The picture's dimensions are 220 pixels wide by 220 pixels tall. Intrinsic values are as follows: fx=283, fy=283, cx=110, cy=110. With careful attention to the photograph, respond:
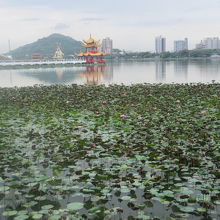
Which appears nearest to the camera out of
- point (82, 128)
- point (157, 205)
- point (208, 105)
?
point (157, 205)

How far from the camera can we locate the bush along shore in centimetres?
238

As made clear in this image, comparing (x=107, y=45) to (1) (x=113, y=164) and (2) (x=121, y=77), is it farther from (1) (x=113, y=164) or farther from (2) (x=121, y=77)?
(1) (x=113, y=164)

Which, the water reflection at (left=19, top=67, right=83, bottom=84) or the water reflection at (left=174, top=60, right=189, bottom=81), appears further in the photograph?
the water reflection at (left=19, top=67, right=83, bottom=84)

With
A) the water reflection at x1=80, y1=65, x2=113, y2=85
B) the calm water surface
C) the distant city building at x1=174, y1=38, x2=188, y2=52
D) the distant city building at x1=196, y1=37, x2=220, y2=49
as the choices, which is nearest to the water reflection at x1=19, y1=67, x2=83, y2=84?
the calm water surface

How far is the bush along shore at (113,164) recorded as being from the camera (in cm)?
238

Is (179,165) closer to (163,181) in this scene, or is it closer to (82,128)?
(163,181)

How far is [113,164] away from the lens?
3.30 metres

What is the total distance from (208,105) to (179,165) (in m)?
3.39

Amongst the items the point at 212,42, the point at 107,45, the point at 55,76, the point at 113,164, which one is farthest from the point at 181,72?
the point at 212,42

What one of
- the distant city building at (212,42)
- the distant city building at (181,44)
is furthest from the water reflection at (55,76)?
the distant city building at (181,44)

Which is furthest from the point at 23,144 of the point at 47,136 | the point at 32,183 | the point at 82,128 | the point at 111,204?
the point at 111,204

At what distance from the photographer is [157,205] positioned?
2.49 metres

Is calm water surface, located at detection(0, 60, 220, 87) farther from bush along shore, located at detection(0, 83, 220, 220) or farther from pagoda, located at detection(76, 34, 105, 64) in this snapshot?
pagoda, located at detection(76, 34, 105, 64)

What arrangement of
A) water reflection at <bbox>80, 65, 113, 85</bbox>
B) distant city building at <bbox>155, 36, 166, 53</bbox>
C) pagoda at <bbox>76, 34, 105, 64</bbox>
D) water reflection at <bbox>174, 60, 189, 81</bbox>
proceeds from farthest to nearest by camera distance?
distant city building at <bbox>155, 36, 166, 53</bbox> → pagoda at <bbox>76, 34, 105, 64</bbox> → water reflection at <bbox>174, 60, 189, 81</bbox> → water reflection at <bbox>80, 65, 113, 85</bbox>
